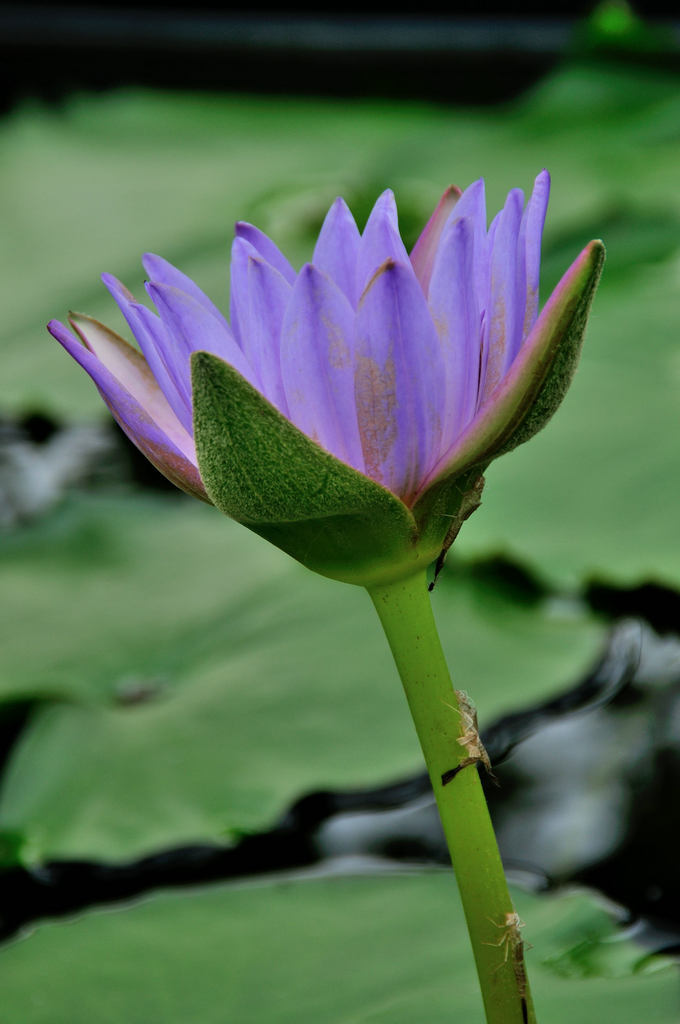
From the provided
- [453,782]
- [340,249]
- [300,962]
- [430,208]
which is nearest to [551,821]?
[300,962]

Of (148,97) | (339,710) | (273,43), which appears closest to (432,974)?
(339,710)

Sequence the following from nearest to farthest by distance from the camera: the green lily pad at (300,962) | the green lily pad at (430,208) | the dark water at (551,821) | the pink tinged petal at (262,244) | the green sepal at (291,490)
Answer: the green sepal at (291,490)
the pink tinged petal at (262,244)
the green lily pad at (300,962)
the dark water at (551,821)
the green lily pad at (430,208)

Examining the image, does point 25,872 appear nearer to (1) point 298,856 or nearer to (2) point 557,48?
(1) point 298,856

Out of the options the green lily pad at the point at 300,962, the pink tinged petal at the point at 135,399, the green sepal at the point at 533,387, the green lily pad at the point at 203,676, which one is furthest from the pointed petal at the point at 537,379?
the green lily pad at the point at 203,676

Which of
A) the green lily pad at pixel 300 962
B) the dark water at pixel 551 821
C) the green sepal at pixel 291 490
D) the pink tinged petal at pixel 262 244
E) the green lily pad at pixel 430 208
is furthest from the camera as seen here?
the green lily pad at pixel 430 208

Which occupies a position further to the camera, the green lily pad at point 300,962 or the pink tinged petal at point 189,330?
the green lily pad at point 300,962

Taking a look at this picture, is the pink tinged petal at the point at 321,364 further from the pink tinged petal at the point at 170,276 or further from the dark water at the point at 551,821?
the dark water at the point at 551,821

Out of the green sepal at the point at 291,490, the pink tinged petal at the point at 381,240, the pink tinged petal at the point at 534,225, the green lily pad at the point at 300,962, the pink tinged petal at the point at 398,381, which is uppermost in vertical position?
the pink tinged petal at the point at 381,240
